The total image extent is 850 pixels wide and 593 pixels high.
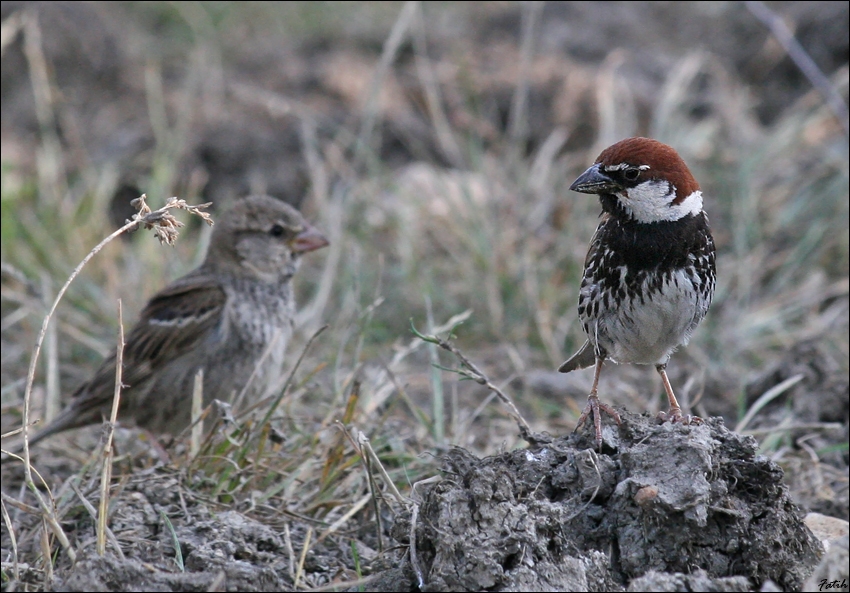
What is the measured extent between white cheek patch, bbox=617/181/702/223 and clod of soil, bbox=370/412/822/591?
0.74 metres

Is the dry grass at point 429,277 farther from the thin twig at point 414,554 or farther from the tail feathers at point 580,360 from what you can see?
the thin twig at point 414,554

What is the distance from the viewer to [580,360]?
4207 millimetres

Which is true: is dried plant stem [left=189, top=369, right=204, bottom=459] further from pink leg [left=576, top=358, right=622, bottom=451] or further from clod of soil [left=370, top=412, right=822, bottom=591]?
pink leg [left=576, top=358, right=622, bottom=451]

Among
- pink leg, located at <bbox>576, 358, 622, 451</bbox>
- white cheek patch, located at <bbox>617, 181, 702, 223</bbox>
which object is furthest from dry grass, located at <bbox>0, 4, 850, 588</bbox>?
white cheek patch, located at <bbox>617, 181, 702, 223</bbox>

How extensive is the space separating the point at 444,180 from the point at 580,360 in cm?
349

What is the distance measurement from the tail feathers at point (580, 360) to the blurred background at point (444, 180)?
60 centimetres

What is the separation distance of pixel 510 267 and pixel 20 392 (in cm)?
285

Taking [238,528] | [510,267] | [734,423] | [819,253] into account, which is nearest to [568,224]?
[510,267]

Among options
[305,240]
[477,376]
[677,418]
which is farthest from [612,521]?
[305,240]

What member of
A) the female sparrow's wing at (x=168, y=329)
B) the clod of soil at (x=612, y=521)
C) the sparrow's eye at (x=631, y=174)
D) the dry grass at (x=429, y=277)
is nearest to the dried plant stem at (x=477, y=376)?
the clod of soil at (x=612, y=521)

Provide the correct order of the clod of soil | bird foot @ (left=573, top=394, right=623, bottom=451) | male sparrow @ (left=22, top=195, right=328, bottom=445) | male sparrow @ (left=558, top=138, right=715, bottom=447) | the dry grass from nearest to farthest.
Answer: the clod of soil
bird foot @ (left=573, top=394, right=623, bottom=451)
male sparrow @ (left=558, top=138, right=715, bottom=447)
the dry grass
male sparrow @ (left=22, top=195, right=328, bottom=445)

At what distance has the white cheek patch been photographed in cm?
362

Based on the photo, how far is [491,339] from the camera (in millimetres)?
6430

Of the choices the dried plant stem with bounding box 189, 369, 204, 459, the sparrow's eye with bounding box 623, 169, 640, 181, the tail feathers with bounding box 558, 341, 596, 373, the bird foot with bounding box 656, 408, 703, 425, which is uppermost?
the sparrow's eye with bounding box 623, 169, 640, 181
